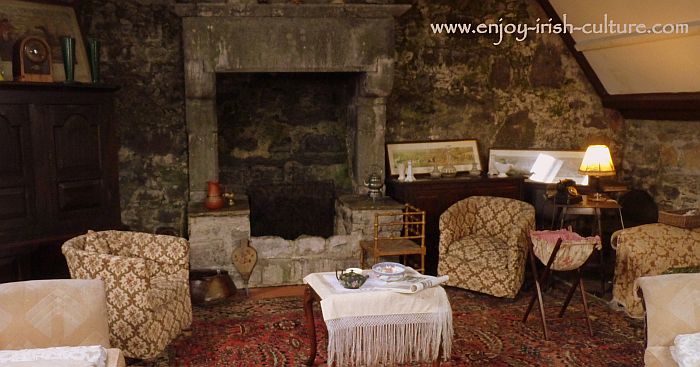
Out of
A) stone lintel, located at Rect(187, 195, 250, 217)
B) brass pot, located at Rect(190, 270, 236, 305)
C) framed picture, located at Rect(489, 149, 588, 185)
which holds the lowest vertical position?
brass pot, located at Rect(190, 270, 236, 305)

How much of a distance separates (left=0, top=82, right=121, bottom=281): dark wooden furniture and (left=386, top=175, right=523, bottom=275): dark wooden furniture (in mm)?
2893

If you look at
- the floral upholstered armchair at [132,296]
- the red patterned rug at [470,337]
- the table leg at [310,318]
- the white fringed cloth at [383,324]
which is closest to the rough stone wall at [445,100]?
the red patterned rug at [470,337]

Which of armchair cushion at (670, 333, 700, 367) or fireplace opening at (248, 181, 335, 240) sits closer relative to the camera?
armchair cushion at (670, 333, 700, 367)

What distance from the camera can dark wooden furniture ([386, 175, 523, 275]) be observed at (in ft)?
21.2

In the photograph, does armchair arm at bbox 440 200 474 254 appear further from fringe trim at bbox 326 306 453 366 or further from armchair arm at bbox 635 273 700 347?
armchair arm at bbox 635 273 700 347

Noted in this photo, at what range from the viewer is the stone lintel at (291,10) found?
5.68m

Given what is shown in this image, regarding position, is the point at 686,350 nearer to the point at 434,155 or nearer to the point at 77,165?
the point at 434,155

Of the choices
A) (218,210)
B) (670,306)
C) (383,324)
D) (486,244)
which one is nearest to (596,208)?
(486,244)

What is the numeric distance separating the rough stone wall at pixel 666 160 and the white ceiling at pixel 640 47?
53cm

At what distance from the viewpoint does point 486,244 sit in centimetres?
573

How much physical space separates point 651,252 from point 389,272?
2364 mm

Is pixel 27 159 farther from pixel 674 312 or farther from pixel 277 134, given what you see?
pixel 674 312

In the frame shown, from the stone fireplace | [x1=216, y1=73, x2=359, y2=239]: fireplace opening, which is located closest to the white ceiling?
the stone fireplace

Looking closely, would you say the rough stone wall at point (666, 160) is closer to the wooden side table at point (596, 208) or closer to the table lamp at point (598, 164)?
the table lamp at point (598, 164)
